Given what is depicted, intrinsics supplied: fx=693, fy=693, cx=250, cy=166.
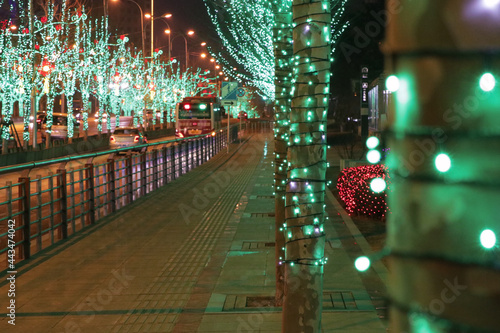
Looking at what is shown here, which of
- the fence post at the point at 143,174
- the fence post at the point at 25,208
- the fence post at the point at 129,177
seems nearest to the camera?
the fence post at the point at 25,208

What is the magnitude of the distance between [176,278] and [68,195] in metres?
3.88

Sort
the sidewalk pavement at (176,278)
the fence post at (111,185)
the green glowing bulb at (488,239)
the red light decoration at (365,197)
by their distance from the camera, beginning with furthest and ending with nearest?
the fence post at (111,185), the red light decoration at (365,197), the sidewalk pavement at (176,278), the green glowing bulb at (488,239)

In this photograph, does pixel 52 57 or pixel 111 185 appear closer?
pixel 111 185

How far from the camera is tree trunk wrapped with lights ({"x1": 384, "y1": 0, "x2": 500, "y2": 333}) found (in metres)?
1.33

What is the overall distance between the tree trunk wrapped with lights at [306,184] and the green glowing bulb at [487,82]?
3383 mm

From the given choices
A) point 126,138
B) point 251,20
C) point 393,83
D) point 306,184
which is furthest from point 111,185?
point 126,138

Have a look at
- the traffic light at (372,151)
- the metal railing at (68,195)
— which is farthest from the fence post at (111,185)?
the traffic light at (372,151)

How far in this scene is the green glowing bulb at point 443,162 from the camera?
1353 millimetres

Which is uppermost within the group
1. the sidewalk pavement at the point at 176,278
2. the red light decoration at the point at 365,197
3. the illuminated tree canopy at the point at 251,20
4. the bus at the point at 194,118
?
the illuminated tree canopy at the point at 251,20

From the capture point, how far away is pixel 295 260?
4.84 m

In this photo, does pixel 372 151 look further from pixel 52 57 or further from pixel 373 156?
pixel 52 57

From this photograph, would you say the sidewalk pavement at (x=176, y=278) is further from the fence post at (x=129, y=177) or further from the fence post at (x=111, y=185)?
the fence post at (x=129, y=177)

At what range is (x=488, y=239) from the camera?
132cm

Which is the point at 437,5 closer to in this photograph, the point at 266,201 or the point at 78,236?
the point at 78,236
